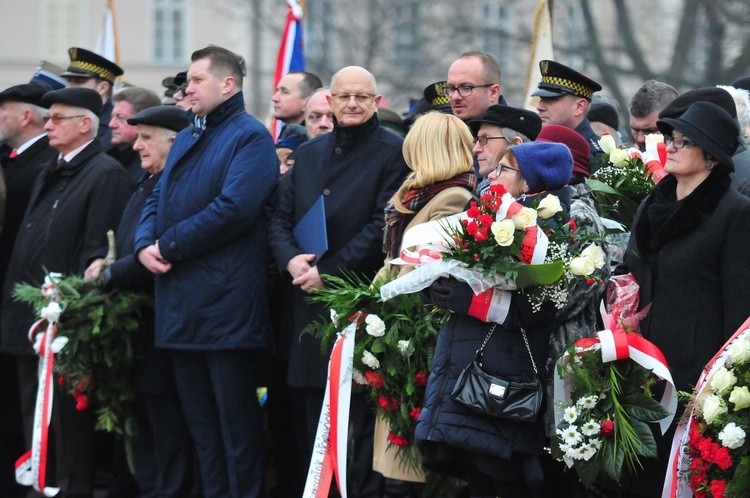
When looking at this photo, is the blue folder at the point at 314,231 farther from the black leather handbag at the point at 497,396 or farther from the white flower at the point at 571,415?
the white flower at the point at 571,415

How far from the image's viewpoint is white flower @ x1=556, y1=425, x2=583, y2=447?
503 cm

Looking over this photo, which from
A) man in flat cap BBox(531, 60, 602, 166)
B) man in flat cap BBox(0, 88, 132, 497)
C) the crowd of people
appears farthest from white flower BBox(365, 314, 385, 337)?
man in flat cap BBox(0, 88, 132, 497)

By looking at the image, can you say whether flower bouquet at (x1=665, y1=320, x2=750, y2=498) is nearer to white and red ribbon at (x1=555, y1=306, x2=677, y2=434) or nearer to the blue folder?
white and red ribbon at (x1=555, y1=306, x2=677, y2=434)

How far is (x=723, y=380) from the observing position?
4.65m

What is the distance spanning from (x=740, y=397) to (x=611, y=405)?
0.64m

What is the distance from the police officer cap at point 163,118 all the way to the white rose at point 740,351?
155 inches

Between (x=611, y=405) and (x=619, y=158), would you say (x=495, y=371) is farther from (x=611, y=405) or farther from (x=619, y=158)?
(x=619, y=158)

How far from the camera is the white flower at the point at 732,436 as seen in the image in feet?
14.9

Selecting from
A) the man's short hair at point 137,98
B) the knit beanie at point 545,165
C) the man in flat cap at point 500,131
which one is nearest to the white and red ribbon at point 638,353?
the knit beanie at point 545,165

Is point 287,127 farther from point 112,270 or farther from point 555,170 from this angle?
point 555,170

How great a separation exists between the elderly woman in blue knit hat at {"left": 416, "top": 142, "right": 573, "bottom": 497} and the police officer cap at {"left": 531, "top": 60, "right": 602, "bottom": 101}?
67.6 inches

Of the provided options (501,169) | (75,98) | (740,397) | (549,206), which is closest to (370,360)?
(501,169)

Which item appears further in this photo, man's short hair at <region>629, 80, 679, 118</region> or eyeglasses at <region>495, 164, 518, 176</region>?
man's short hair at <region>629, 80, 679, 118</region>

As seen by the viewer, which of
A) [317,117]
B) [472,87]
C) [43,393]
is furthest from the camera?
[317,117]
